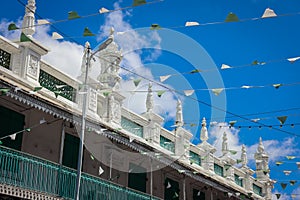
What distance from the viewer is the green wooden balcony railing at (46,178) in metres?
11.5

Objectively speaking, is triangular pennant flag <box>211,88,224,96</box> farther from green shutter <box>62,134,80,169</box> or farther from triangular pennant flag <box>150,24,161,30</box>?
green shutter <box>62,134,80,169</box>

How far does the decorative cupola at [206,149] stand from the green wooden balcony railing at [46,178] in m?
9.84

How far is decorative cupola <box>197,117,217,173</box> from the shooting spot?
24203 mm

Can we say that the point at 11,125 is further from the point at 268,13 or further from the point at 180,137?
the point at 180,137

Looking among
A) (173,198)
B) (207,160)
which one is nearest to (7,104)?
(173,198)

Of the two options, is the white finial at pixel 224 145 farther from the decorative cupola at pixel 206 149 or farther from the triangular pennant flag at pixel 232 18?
the triangular pennant flag at pixel 232 18

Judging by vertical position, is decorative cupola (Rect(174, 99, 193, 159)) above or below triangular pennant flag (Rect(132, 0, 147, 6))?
above

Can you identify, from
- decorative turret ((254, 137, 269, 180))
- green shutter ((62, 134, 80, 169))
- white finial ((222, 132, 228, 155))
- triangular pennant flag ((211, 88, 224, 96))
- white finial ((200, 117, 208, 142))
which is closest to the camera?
triangular pennant flag ((211, 88, 224, 96))

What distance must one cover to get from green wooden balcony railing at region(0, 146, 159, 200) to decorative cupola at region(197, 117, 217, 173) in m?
9.84

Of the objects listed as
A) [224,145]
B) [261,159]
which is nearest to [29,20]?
[224,145]

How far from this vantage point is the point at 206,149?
2489 cm

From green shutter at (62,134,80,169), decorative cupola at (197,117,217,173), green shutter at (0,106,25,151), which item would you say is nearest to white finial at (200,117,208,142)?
decorative cupola at (197,117,217,173)

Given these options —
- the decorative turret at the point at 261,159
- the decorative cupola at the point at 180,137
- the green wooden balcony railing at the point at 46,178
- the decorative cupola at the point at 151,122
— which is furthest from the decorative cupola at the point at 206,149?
the green wooden balcony railing at the point at 46,178

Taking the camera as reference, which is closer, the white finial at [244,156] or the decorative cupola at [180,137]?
the decorative cupola at [180,137]
